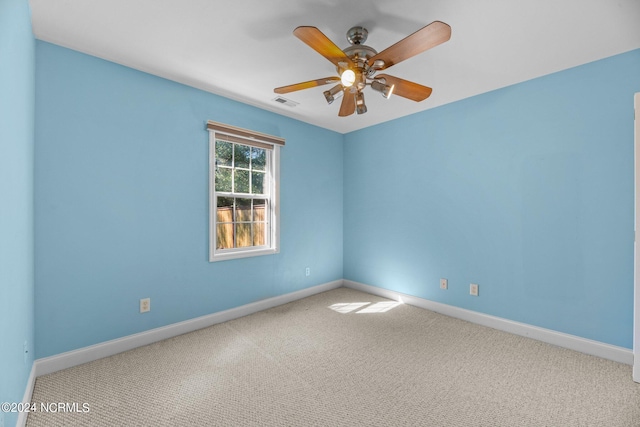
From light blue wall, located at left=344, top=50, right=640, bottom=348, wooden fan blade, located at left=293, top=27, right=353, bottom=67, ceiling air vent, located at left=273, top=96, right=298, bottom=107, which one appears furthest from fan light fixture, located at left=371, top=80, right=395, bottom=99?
light blue wall, located at left=344, top=50, right=640, bottom=348

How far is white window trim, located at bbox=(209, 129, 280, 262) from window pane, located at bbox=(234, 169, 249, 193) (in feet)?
1.07

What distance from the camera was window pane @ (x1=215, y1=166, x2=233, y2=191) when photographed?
321 centimetres

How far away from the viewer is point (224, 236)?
3.27m

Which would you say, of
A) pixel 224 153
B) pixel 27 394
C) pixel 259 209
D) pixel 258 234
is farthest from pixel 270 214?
pixel 27 394

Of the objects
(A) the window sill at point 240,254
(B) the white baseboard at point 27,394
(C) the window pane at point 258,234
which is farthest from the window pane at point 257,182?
(B) the white baseboard at point 27,394

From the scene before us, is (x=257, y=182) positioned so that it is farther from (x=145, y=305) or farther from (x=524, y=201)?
(x=524, y=201)

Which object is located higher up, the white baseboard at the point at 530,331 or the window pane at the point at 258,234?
the window pane at the point at 258,234

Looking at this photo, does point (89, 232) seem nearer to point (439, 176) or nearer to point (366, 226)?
point (366, 226)

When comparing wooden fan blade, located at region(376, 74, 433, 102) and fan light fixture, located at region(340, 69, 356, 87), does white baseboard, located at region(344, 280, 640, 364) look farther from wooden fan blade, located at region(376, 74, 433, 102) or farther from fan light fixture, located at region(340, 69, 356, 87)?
fan light fixture, located at region(340, 69, 356, 87)

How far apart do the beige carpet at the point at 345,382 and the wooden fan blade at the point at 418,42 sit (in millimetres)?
2190

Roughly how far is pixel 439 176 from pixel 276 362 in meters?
2.72

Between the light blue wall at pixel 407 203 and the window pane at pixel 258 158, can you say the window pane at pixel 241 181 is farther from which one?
the light blue wall at pixel 407 203

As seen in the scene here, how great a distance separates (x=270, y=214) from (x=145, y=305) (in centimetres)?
169

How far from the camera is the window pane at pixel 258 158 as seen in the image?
3535 millimetres
